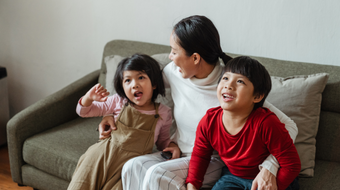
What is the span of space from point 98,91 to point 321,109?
1099 mm

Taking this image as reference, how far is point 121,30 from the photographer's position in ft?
7.40

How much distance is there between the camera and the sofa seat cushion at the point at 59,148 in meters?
1.57

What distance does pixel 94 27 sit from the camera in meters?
2.35

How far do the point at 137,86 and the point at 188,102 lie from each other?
0.82 ft

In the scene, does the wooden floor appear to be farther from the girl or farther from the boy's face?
the boy's face

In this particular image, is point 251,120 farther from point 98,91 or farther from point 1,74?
point 1,74

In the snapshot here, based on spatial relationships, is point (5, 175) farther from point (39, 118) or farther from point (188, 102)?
point (188, 102)

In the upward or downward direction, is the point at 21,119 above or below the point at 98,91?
below

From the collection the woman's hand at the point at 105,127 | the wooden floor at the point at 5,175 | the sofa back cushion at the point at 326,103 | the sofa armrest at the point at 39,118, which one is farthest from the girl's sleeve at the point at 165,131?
the wooden floor at the point at 5,175

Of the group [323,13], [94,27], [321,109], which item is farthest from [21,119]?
[323,13]

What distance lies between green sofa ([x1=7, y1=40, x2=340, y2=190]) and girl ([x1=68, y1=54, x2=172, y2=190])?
24cm

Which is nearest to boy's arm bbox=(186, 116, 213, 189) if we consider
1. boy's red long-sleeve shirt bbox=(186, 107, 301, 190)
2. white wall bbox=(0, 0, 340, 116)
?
boy's red long-sleeve shirt bbox=(186, 107, 301, 190)

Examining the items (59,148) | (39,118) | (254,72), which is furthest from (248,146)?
(39,118)

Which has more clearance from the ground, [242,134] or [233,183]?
[242,134]
